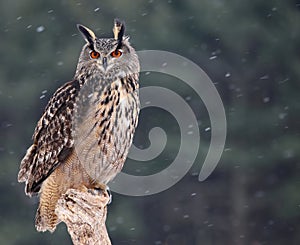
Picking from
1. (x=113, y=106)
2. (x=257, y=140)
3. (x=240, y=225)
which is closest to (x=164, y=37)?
(x=257, y=140)

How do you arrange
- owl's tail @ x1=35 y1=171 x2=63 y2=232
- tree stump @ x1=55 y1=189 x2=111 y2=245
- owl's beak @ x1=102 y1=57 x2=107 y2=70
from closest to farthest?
1. tree stump @ x1=55 y1=189 x2=111 y2=245
2. owl's beak @ x1=102 y1=57 x2=107 y2=70
3. owl's tail @ x1=35 y1=171 x2=63 y2=232

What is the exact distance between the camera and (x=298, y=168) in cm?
1190

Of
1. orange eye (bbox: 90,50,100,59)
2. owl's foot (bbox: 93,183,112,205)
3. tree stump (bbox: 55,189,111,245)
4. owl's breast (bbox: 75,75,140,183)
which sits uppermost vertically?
orange eye (bbox: 90,50,100,59)

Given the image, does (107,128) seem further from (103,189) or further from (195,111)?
(195,111)

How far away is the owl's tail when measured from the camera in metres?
4.77

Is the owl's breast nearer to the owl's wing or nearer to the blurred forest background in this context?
the owl's wing

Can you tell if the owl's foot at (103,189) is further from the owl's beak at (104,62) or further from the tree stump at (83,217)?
the owl's beak at (104,62)

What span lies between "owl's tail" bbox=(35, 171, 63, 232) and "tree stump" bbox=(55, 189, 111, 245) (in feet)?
1.27

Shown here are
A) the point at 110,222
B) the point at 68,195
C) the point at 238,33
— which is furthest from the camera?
the point at 238,33

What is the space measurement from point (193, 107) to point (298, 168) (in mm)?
1840

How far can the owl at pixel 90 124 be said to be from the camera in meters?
4.54

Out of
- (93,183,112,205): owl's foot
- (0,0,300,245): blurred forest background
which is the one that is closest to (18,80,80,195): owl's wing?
(93,183,112,205): owl's foot

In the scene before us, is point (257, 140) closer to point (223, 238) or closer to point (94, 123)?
point (223, 238)

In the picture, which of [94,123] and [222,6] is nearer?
[94,123]
